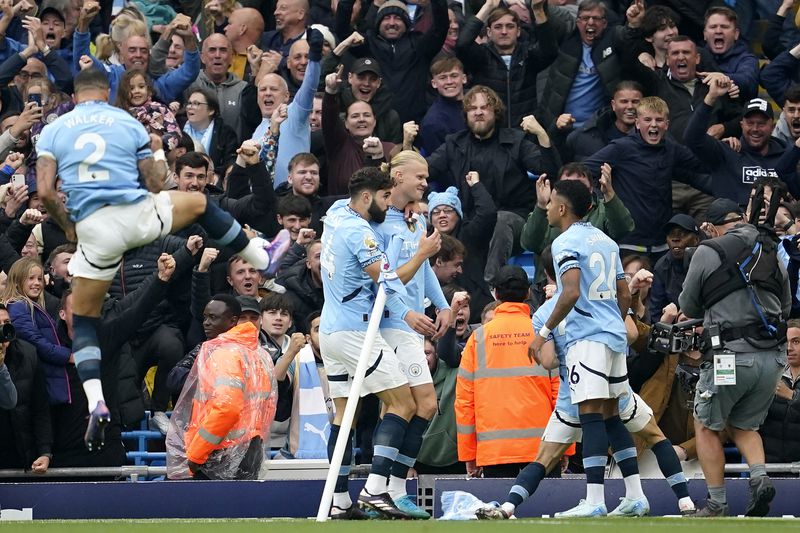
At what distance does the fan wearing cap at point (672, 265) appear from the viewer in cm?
1623

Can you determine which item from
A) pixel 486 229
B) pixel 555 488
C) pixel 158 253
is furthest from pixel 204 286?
pixel 555 488

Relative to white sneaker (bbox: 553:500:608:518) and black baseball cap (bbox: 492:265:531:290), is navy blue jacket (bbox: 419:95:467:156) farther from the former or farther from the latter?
white sneaker (bbox: 553:500:608:518)

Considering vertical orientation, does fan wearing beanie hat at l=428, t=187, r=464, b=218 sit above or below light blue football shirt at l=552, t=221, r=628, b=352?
above

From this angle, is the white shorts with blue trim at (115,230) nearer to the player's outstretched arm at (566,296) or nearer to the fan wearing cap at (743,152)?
the player's outstretched arm at (566,296)

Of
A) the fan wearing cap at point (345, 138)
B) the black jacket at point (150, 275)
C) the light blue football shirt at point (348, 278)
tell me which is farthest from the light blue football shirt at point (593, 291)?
the fan wearing cap at point (345, 138)

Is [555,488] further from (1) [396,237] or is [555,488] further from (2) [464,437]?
(1) [396,237]

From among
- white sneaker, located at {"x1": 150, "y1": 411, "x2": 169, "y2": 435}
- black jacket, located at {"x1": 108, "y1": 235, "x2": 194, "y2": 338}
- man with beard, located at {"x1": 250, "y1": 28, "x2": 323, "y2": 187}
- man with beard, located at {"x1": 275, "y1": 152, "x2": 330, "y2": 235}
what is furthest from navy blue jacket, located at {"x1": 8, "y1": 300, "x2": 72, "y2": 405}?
man with beard, located at {"x1": 250, "y1": 28, "x2": 323, "y2": 187}

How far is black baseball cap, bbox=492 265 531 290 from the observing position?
13.5m

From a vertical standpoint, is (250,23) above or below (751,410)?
above

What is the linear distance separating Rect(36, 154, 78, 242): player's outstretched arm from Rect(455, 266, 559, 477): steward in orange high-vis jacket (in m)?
3.59

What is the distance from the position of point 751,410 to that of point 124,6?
11.6 metres

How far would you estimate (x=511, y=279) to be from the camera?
13531 millimetres

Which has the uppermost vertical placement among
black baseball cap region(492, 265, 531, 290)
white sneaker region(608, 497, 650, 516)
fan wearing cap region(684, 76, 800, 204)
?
fan wearing cap region(684, 76, 800, 204)

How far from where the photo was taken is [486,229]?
55.1ft
